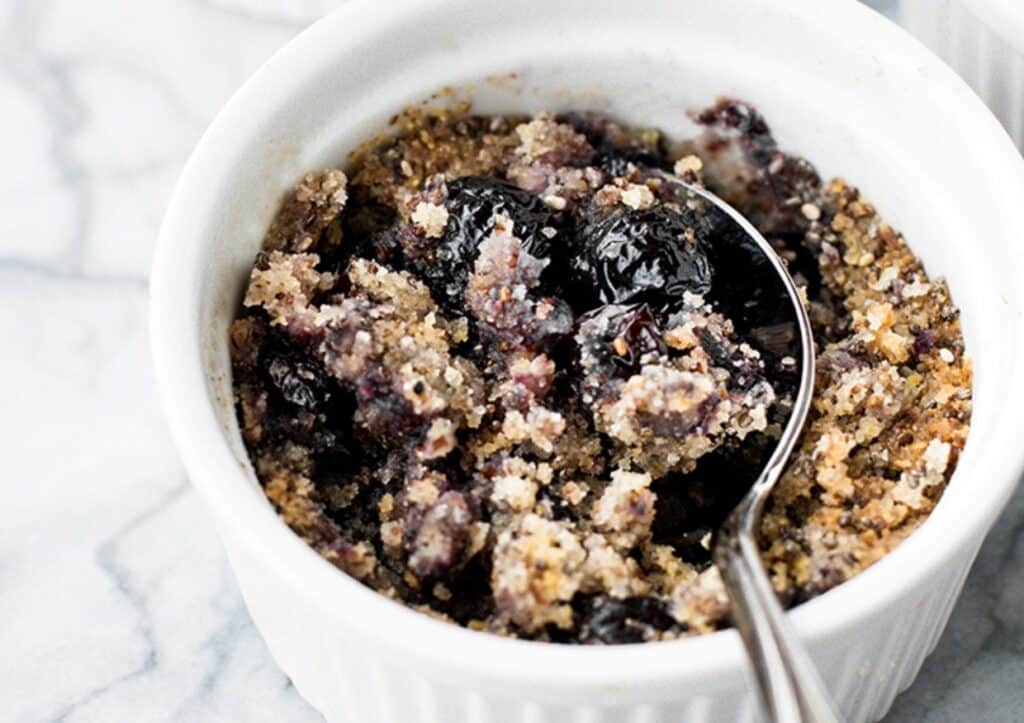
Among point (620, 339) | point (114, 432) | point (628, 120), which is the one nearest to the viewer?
point (620, 339)

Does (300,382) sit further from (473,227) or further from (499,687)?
(499,687)

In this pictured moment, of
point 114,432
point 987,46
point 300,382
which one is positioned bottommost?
point 114,432

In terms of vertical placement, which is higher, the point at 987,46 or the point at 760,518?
the point at 987,46

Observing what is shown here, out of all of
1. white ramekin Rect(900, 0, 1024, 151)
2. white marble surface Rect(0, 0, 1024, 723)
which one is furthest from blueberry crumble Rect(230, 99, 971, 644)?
white marble surface Rect(0, 0, 1024, 723)

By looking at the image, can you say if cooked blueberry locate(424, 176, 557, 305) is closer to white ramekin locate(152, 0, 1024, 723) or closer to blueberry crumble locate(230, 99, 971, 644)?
blueberry crumble locate(230, 99, 971, 644)

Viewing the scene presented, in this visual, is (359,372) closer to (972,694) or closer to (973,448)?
(973,448)

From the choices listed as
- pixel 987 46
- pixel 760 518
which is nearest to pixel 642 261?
pixel 760 518
